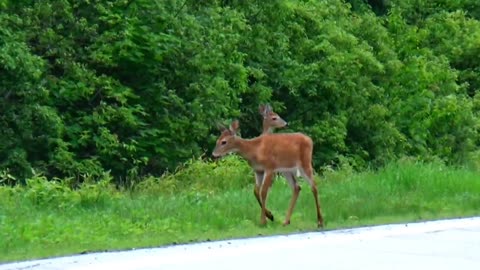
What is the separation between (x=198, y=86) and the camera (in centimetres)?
A: 2455

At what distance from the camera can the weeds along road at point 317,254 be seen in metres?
10.8

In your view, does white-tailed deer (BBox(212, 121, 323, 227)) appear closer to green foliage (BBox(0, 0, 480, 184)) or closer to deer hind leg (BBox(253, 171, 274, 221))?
deer hind leg (BBox(253, 171, 274, 221))

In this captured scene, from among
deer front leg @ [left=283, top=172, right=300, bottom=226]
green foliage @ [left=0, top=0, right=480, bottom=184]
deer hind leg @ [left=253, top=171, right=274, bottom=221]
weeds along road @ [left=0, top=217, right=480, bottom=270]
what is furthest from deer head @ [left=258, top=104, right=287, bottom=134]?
weeds along road @ [left=0, top=217, right=480, bottom=270]

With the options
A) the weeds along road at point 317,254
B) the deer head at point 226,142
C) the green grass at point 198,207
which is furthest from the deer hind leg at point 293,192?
the weeds along road at point 317,254

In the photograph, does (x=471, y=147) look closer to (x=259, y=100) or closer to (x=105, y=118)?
(x=259, y=100)

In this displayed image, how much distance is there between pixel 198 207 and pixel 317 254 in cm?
405

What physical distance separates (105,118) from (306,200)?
7238 millimetres

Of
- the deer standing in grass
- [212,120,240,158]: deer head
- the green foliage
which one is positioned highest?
[212,120,240,158]: deer head

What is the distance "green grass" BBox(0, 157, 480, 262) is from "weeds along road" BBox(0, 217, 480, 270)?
23.4 inches

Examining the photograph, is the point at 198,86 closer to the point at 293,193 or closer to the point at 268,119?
the point at 268,119

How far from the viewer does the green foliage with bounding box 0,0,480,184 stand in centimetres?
2209

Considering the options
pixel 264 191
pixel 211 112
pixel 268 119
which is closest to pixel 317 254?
pixel 264 191

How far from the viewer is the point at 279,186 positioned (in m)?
19.0

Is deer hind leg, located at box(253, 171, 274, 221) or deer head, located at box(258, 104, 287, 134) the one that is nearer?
deer hind leg, located at box(253, 171, 274, 221)
